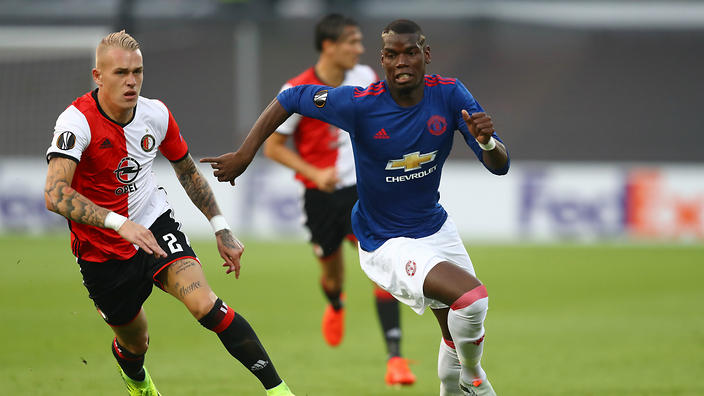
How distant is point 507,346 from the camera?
29.3 ft

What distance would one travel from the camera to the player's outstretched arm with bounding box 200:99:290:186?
17.7ft

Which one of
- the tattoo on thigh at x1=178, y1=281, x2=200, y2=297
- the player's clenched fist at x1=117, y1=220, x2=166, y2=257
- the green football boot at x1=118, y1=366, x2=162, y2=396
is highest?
the player's clenched fist at x1=117, y1=220, x2=166, y2=257

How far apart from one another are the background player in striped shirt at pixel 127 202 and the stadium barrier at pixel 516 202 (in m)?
12.2

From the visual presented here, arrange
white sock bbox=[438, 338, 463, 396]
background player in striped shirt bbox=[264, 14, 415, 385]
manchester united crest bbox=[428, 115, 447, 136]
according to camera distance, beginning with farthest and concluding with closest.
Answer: background player in striped shirt bbox=[264, 14, 415, 385]
white sock bbox=[438, 338, 463, 396]
manchester united crest bbox=[428, 115, 447, 136]

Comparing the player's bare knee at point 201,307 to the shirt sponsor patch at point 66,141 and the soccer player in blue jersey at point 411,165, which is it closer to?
the soccer player in blue jersey at point 411,165

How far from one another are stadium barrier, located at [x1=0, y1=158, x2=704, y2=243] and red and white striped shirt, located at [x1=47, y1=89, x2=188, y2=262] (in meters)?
12.2

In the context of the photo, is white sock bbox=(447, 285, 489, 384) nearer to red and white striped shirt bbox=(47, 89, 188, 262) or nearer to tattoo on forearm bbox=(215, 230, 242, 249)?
tattoo on forearm bbox=(215, 230, 242, 249)

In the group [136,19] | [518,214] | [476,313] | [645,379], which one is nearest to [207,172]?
[518,214]

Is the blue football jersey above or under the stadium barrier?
above

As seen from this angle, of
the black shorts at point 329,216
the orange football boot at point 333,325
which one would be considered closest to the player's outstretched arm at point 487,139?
the black shorts at point 329,216

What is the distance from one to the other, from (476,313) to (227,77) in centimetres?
2796

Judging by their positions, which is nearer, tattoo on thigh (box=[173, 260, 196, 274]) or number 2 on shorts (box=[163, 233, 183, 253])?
tattoo on thigh (box=[173, 260, 196, 274])

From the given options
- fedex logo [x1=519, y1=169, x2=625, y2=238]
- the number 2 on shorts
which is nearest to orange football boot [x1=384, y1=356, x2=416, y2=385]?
the number 2 on shorts

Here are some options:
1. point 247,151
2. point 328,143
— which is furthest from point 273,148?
point 247,151
